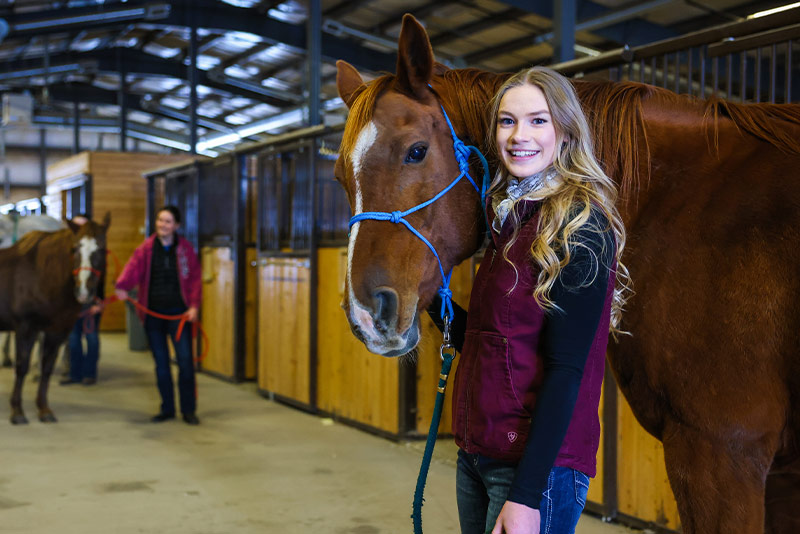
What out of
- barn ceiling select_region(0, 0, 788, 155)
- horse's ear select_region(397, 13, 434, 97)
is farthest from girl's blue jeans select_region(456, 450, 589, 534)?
barn ceiling select_region(0, 0, 788, 155)

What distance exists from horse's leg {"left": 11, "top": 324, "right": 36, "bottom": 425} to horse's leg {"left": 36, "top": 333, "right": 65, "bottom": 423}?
0.34ft

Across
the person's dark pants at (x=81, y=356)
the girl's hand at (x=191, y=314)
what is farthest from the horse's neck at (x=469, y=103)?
the person's dark pants at (x=81, y=356)

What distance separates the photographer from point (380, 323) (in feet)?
3.68

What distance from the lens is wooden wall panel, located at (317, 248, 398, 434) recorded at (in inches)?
173

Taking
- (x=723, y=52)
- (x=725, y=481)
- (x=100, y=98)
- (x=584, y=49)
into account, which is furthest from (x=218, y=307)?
(x=100, y=98)

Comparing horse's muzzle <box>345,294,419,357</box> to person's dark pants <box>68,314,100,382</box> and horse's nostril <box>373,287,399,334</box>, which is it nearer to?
horse's nostril <box>373,287,399,334</box>

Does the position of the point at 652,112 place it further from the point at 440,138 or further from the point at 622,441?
the point at 622,441

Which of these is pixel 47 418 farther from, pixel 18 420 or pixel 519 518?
pixel 519 518

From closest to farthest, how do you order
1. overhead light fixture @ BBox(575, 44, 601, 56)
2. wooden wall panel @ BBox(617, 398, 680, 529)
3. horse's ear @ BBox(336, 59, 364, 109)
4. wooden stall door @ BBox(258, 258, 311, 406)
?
1. horse's ear @ BBox(336, 59, 364, 109)
2. wooden wall panel @ BBox(617, 398, 680, 529)
3. wooden stall door @ BBox(258, 258, 311, 406)
4. overhead light fixture @ BBox(575, 44, 601, 56)

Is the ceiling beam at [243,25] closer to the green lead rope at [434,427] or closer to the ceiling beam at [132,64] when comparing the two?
the ceiling beam at [132,64]

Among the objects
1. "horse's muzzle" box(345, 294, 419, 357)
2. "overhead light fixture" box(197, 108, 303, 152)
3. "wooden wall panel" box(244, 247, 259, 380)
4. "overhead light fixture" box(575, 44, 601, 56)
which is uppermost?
"overhead light fixture" box(197, 108, 303, 152)

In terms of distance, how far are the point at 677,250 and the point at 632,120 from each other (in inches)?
9.8

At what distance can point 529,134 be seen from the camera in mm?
1092

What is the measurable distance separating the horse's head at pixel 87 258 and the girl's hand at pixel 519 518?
468 centimetres
